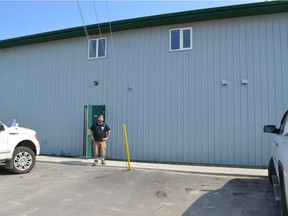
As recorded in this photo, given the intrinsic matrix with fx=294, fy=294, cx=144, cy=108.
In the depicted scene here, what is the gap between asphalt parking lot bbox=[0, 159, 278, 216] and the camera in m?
5.71

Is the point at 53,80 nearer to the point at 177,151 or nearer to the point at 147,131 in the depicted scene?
the point at 147,131

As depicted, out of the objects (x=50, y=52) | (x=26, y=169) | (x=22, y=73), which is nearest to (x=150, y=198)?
(x=26, y=169)

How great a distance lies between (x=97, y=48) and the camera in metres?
13.5

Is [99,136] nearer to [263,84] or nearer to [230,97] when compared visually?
[230,97]

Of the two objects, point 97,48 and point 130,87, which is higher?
point 97,48

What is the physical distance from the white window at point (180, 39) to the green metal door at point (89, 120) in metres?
4.08

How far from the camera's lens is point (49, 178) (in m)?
8.56

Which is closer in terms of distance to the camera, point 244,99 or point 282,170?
point 282,170

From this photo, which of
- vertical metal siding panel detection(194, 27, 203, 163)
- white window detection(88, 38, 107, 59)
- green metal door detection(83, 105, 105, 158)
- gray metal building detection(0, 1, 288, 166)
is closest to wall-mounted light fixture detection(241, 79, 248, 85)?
gray metal building detection(0, 1, 288, 166)

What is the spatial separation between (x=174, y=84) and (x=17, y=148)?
6.28 meters

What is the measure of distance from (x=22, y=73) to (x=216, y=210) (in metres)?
12.6

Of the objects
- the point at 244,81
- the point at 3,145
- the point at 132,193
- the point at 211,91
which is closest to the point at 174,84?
the point at 211,91

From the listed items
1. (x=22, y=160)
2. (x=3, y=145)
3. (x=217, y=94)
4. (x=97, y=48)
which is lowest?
(x=22, y=160)

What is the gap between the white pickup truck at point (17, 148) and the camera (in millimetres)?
8731
